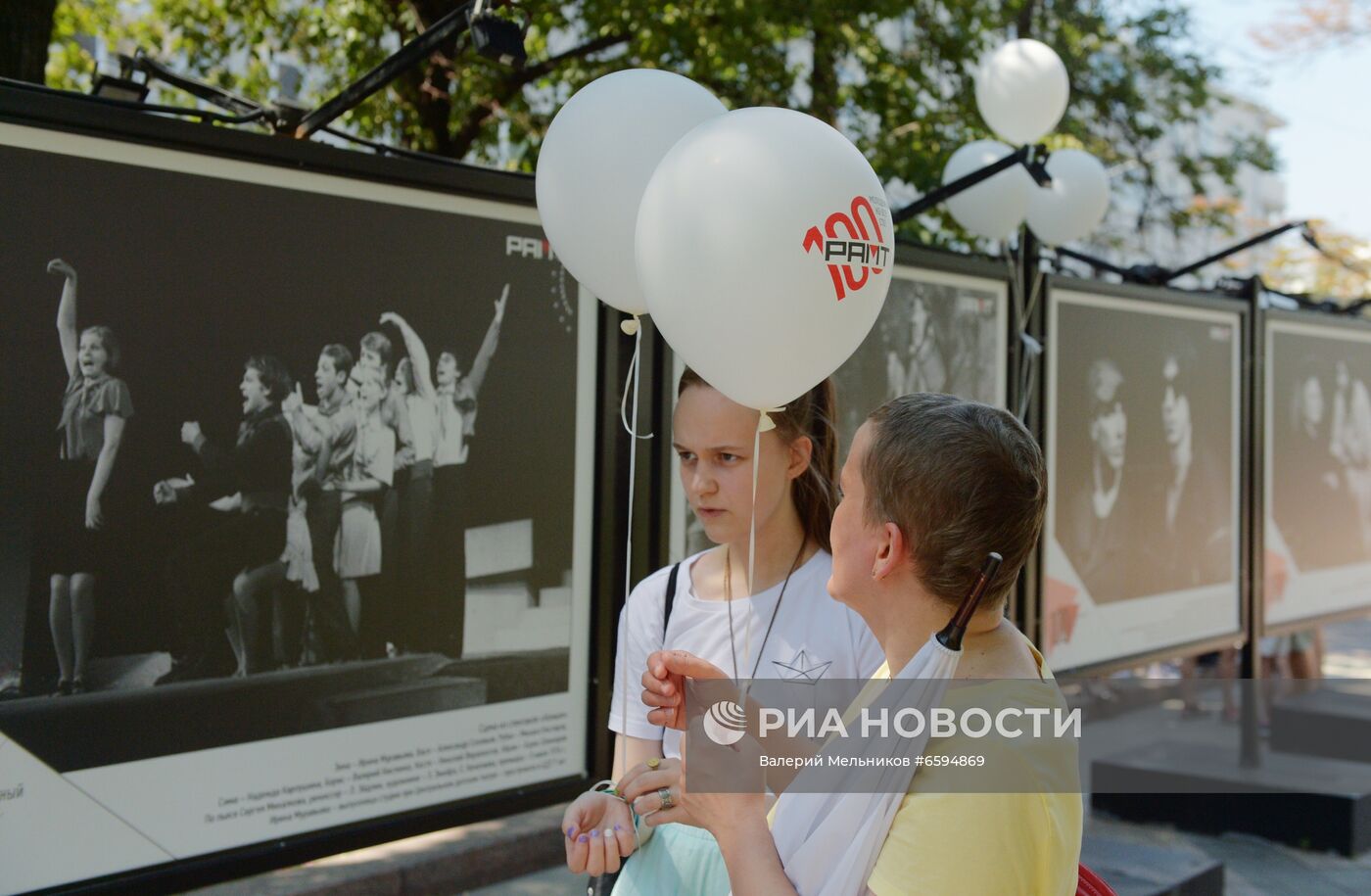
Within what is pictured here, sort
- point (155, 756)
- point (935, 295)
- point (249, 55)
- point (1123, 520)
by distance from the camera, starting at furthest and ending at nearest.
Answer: point (249, 55)
point (1123, 520)
point (935, 295)
point (155, 756)

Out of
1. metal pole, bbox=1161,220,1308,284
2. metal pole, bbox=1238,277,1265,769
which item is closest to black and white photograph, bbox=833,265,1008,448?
metal pole, bbox=1161,220,1308,284

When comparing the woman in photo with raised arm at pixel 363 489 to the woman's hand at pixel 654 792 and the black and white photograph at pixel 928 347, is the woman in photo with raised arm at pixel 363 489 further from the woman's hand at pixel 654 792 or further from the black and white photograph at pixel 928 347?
the black and white photograph at pixel 928 347

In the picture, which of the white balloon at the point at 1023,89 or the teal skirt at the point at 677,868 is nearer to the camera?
the teal skirt at the point at 677,868

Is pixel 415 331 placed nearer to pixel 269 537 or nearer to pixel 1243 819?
pixel 269 537

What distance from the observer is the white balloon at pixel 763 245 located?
2014 millimetres

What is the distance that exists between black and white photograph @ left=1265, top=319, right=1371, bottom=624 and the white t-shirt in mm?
5275

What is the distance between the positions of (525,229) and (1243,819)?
4951 mm

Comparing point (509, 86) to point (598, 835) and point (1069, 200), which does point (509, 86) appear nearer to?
point (1069, 200)

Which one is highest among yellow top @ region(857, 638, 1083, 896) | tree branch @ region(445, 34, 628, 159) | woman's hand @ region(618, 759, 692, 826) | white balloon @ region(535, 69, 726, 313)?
tree branch @ region(445, 34, 628, 159)

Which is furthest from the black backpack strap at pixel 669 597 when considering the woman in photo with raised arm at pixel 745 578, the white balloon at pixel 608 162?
the white balloon at pixel 608 162

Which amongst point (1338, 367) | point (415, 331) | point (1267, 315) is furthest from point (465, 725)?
point (1338, 367)

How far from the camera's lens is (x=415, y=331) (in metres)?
3.21

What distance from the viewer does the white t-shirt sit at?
2.33m

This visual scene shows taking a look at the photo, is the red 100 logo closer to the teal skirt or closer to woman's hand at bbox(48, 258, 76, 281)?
the teal skirt
